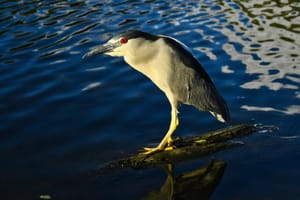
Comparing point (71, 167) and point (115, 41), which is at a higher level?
point (115, 41)

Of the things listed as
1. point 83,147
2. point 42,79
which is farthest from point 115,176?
point 42,79

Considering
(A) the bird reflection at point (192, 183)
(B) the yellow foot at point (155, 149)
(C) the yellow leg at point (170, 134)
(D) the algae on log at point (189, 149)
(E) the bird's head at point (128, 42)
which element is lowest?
(A) the bird reflection at point (192, 183)

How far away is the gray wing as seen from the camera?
6.03m

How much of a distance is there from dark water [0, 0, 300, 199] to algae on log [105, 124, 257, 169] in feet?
0.40

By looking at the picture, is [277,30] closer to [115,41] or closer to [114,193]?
[115,41]

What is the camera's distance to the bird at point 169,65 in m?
5.92

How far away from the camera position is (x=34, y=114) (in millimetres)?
7730

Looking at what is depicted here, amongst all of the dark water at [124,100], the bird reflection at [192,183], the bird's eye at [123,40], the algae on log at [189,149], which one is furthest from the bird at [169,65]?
the dark water at [124,100]

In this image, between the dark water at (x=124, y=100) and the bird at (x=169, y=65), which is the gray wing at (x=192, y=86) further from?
the dark water at (x=124, y=100)

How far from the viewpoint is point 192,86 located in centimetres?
616

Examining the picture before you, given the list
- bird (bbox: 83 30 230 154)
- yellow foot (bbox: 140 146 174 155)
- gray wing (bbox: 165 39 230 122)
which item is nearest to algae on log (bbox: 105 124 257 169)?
yellow foot (bbox: 140 146 174 155)

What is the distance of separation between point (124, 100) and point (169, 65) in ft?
7.50

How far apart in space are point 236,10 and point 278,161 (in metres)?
8.14

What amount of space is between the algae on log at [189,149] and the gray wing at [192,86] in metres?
0.40
